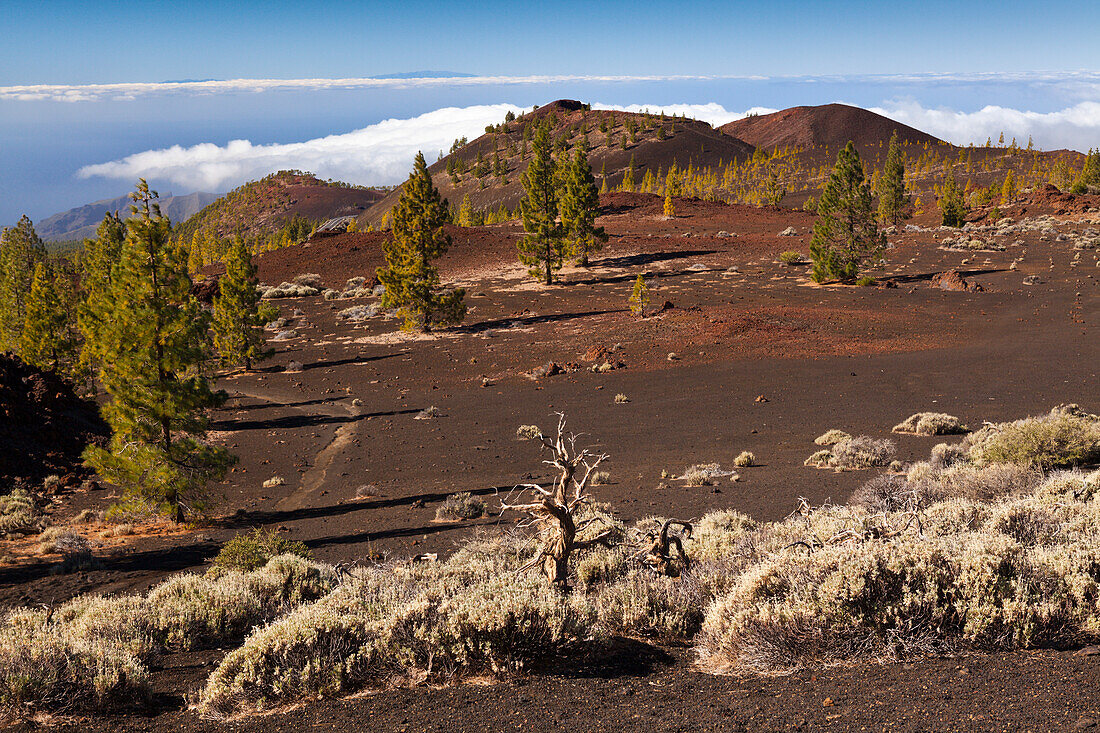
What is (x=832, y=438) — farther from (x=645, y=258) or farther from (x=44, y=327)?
(x=645, y=258)

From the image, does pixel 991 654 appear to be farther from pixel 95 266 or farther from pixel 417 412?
pixel 95 266

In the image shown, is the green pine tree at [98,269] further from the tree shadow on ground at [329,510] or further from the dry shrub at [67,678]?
the dry shrub at [67,678]

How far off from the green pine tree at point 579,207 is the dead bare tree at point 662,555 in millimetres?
37516

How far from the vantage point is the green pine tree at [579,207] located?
4422 cm

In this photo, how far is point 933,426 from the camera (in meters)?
16.1

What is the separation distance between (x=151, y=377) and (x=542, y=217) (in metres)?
31.2

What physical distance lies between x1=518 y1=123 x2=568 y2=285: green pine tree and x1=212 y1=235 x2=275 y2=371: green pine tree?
17665mm

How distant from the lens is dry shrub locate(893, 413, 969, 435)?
16094 mm

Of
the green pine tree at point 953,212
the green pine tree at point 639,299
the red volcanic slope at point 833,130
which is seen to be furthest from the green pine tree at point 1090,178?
the red volcanic slope at point 833,130

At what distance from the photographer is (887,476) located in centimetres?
1229

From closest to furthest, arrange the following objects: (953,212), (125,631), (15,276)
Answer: (125,631)
(15,276)
(953,212)

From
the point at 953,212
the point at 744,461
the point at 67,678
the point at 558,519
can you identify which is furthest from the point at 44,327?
the point at 953,212

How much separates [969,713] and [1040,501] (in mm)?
5074

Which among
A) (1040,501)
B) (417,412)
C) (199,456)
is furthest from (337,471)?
(1040,501)
